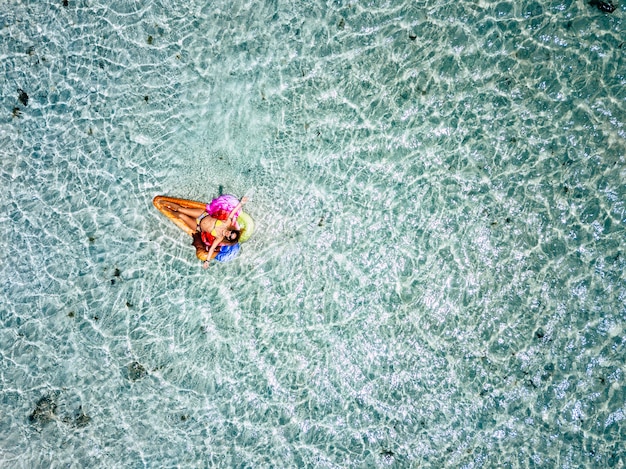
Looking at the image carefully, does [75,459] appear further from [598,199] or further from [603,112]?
[603,112]

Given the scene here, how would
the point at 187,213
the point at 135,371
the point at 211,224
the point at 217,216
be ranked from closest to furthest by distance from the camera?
the point at 211,224 < the point at 217,216 < the point at 187,213 < the point at 135,371

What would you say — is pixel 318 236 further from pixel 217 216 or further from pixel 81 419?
pixel 81 419

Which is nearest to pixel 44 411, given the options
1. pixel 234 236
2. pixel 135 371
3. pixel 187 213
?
pixel 135 371

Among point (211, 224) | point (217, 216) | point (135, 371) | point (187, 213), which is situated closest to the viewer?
point (211, 224)

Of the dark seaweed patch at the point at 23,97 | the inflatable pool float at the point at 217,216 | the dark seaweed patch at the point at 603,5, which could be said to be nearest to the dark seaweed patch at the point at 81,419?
the inflatable pool float at the point at 217,216

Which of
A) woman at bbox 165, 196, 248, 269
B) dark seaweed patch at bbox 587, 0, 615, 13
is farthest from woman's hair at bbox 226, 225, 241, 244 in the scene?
dark seaweed patch at bbox 587, 0, 615, 13

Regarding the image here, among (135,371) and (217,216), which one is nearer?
(217,216)

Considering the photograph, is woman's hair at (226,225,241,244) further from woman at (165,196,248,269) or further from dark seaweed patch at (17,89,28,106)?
dark seaweed patch at (17,89,28,106)

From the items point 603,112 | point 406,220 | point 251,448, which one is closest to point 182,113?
point 406,220
